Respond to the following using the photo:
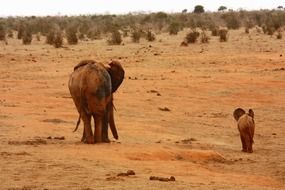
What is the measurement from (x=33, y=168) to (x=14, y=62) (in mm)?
21105

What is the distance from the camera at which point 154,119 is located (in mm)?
18031

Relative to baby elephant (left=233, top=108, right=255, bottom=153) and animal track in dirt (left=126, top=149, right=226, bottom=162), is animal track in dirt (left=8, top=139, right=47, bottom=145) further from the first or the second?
baby elephant (left=233, top=108, right=255, bottom=153)

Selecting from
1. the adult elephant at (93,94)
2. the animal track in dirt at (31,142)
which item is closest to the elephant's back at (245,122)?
the adult elephant at (93,94)

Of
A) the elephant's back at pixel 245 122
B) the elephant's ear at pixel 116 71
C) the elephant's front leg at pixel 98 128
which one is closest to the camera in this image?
the elephant's front leg at pixel 98 128

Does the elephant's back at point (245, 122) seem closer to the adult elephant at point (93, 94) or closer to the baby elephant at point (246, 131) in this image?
the baby elephant at point (246, 131)

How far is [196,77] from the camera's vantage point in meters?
26.6

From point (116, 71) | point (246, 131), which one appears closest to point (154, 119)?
point (246, 131)

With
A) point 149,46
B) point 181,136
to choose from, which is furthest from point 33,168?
point 149,46

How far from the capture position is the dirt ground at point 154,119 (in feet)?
33.9

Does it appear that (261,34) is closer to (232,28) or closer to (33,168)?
(232,28)

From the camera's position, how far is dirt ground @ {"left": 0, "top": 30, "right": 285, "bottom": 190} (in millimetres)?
10328

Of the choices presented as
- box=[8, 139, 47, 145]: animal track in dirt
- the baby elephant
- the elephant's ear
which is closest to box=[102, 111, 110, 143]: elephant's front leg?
the elephant's ear

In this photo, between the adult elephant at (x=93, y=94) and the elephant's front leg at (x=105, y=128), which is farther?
the elephant's front leg at (x=105, y=128)

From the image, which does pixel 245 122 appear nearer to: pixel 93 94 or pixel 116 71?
pixel 116 71
